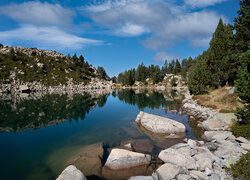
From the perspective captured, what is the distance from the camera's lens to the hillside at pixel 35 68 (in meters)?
113

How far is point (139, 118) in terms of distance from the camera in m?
27.4

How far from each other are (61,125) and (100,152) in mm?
16549

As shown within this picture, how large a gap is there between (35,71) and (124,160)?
492 ft

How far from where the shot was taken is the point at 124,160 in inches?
489

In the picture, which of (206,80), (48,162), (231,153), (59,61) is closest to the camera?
(231,153)

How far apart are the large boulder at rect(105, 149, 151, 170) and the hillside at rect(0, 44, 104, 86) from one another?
128415mm

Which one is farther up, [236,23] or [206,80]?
[236,23]

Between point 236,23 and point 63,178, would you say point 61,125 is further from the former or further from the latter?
point 236,23

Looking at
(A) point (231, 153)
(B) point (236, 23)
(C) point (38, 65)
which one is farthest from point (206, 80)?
(C) point (38, 65)

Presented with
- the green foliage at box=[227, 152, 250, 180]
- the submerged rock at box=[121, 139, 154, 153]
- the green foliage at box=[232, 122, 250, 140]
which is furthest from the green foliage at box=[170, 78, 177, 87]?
the green foliage at box=[227, 152, 250, 180]

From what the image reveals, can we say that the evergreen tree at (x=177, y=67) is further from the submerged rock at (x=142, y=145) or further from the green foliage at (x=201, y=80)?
the submerged rock at (x=142, y=145)

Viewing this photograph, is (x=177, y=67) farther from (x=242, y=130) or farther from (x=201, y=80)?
(x=242, y=130)

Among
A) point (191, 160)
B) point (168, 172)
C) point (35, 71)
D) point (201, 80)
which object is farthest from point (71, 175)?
point (35, 71)

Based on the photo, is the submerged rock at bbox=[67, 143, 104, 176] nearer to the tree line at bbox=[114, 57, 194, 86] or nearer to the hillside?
the hillside
